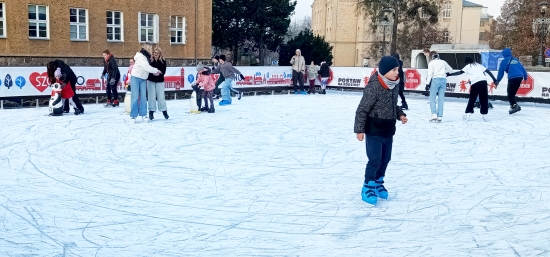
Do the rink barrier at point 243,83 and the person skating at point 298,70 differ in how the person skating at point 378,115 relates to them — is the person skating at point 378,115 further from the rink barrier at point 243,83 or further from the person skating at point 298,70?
the person skating at point 298,70

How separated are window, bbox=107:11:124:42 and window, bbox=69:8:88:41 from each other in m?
1.32

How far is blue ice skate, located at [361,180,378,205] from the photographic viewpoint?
5.67m

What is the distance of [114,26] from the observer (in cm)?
2862

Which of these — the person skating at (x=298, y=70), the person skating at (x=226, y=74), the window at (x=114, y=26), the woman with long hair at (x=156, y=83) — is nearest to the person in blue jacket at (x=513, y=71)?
the person skating at (x=226, y=74)

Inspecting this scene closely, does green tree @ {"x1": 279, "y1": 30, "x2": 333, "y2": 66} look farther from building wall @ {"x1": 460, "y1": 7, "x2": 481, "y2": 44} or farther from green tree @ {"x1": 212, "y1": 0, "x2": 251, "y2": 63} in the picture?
building wall @ {"x1": 460, "y1": 7, "x2": 481, "y2": 44}

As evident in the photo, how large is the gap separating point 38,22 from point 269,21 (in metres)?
18.2

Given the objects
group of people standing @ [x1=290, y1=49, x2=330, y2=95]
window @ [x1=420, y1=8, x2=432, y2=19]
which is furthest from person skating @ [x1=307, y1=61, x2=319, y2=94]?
window @ [x1=420, y1=8, x2=432, y2=19]

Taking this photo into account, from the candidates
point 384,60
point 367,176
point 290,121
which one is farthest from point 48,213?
point 290,121

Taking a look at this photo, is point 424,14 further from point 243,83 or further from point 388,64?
point 388,64

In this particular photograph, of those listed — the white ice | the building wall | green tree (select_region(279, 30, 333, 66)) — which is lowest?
the white ice

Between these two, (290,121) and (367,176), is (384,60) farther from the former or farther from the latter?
(290,121)

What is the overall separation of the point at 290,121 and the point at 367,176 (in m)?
7.31

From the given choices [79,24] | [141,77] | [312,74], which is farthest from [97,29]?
[141,77]

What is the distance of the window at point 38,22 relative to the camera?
25.3m
